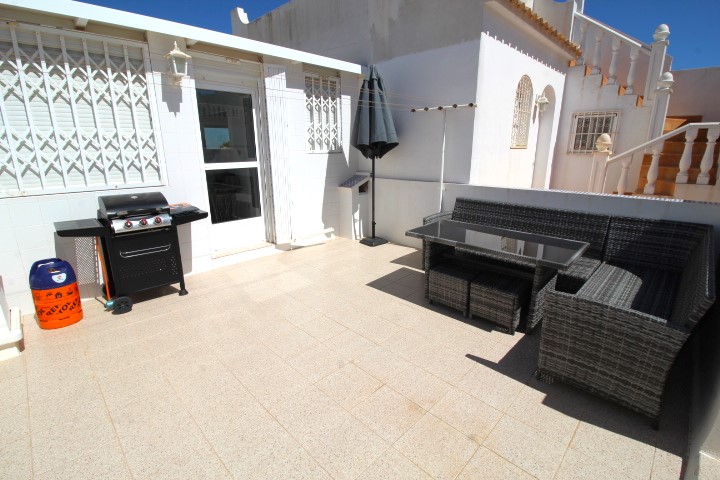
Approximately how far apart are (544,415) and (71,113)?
15.1ft

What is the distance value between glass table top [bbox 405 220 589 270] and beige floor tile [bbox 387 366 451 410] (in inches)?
43.9

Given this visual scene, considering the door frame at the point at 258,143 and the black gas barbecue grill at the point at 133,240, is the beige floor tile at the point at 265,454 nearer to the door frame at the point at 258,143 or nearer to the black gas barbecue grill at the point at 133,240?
the black gas barbecue grill at the point at 133,240

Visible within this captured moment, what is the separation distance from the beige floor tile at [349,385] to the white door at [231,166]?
2945mm

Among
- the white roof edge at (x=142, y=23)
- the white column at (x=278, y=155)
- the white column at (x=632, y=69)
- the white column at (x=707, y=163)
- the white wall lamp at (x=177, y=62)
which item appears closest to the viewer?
the white roof edge at (x=142, y=23)

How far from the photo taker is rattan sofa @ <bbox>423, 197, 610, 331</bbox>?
113 inches

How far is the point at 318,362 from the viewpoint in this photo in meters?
2.53

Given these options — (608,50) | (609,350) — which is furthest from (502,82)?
(609,350)

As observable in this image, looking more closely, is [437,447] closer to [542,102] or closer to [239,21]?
[542,102]

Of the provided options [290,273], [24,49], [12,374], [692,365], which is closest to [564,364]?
[692,365]

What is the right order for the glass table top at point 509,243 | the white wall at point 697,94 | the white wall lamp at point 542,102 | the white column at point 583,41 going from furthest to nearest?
the white wall at point 697,94 < the white column at point 583,41 < the white wall lamp at point 542,102 < the glass table top at point 509,243

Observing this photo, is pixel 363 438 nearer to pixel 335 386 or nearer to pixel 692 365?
pixel 335 386

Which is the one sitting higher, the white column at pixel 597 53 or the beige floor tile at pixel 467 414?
the white column at pixel 597 53

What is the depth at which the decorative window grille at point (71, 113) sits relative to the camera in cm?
294

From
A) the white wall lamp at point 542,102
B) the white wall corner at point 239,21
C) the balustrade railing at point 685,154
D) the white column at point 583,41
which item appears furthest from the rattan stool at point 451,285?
the white wall corner at point 239,21
